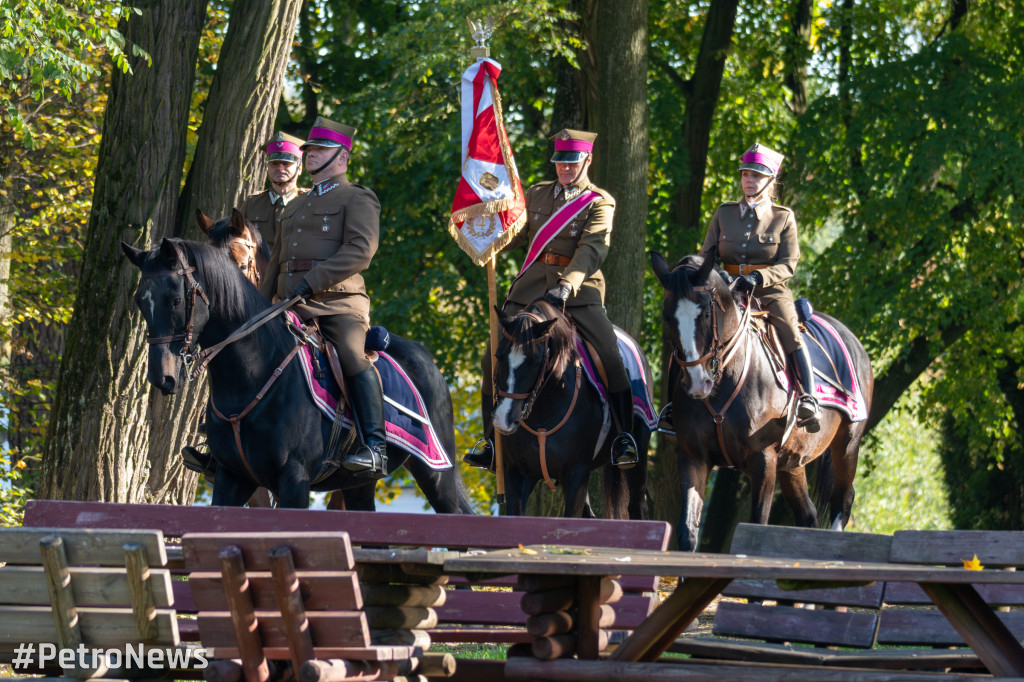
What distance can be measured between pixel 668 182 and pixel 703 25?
3045 millimetres

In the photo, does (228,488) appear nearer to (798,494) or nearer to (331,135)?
(331,135)

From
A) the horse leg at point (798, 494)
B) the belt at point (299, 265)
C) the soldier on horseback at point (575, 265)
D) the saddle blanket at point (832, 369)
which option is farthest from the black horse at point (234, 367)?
the horse leg at point (798, 494)

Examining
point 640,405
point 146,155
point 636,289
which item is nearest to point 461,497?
point 640,405

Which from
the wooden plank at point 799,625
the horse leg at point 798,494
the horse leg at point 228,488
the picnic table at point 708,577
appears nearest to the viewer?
the picnic table at point 708,577

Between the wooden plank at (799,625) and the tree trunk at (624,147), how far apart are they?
7.51 m

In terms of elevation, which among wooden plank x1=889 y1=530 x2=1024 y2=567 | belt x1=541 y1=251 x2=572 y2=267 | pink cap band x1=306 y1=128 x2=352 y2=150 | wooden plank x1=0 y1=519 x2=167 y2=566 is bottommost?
wooden plank x1=0 y1=519 x2=167 y2=566

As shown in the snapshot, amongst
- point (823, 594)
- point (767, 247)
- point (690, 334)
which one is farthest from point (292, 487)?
point (767, 247)

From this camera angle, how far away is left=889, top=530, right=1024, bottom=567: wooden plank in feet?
17.8

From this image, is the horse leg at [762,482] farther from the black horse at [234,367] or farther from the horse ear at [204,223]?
the horse ear at [204,223]

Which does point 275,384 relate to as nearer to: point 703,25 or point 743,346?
point 743,346

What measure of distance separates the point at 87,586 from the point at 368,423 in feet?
12.1

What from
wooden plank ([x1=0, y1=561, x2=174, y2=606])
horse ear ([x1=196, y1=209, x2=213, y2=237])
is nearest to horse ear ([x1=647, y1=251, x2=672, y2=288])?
horse ear ([x1=196, y1=209, x2=213, y2=237])

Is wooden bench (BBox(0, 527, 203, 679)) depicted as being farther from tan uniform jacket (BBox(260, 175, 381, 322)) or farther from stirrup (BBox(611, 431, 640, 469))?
stirrup (BBox(611, 431, 640, 469))

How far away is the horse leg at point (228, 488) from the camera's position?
8.16 meters
